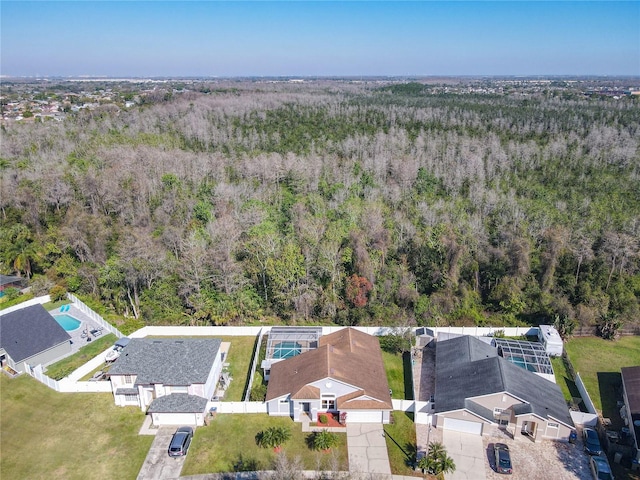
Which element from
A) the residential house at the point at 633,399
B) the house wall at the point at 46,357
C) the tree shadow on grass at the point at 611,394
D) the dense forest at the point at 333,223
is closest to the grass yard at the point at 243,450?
the dense forest at the point at 333,223

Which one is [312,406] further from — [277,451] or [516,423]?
[516,423]

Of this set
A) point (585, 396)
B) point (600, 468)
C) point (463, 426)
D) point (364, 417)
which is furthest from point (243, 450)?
point (585, 396)

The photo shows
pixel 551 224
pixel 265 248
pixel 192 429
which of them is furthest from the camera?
pixel 551 224

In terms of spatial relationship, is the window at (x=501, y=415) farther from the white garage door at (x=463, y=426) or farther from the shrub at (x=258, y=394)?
the shrub at (x=258, y=394)

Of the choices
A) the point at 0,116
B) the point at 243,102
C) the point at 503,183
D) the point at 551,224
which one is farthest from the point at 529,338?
the point at 0,116

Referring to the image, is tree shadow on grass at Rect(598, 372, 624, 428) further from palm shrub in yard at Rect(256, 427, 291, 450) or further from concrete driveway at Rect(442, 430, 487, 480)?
palm shrub in yard at Rect(256, 427, 291, 450)

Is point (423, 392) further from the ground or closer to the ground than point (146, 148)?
closer to the ground

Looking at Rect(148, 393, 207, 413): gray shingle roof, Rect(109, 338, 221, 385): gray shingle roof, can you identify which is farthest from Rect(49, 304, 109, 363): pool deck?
Rect(148, 393, 207, 413): gray shingle roof

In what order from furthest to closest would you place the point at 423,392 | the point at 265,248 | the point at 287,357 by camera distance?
the point at 265,248
the point at 287,357
the point at 423,392
